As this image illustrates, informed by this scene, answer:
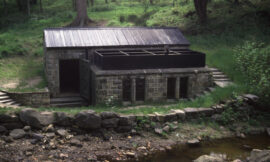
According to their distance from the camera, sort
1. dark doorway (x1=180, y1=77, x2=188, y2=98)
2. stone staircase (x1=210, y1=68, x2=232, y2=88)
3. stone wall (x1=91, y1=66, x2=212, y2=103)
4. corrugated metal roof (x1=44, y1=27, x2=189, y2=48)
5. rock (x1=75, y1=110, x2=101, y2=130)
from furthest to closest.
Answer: corrugated metal roof (x1=44, y1=27, x2=189, y2=48), stone staircase (x1=210, y1=68, x2=232, y2=88), dark doorway (x1=180, y1=77, x2=188, y2=98), stone wall (x1=91, y1=66, x2=212, y2=103), rock (x1=75, y1=110, x2=101, y2=130)

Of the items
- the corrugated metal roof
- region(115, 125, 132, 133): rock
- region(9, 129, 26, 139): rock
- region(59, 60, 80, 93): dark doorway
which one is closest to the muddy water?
region(115, 125, 132, 133): rock

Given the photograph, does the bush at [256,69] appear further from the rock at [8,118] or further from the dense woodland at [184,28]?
the rock at [8,118]

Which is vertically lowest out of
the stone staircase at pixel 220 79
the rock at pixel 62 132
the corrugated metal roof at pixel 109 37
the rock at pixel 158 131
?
the rock at pixel 158 131

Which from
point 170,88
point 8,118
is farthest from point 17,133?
point 170,88

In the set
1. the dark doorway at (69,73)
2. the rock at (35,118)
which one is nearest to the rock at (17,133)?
the rock at (35,118)

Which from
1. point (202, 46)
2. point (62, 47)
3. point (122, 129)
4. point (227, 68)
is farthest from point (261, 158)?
point (202, 46)

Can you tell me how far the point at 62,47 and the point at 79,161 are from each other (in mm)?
9625

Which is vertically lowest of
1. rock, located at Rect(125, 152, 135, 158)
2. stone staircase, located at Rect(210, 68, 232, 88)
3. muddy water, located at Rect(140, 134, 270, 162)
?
muddy water, located at Rect(140, 134, 270, 162)

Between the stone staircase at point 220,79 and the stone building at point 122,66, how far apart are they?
0.62 meters

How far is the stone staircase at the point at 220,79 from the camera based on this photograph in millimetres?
20755

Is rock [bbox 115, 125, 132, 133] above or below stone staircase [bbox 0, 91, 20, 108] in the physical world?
below

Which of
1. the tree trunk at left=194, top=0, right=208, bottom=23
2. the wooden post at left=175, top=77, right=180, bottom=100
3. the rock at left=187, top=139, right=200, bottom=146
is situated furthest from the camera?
the tree trunk at left=194, top=0, right=208, bottom=23

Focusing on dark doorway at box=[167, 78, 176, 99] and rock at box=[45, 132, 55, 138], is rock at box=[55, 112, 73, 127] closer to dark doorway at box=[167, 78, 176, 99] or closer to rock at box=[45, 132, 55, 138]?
rock at box=[45, 132, 55, 138]

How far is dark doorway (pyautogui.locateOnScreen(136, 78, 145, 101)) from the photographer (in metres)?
19.3
